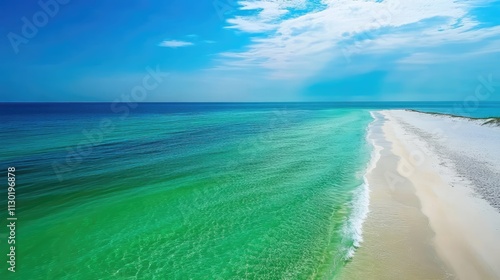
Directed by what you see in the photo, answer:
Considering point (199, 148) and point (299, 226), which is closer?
point (299, 226)

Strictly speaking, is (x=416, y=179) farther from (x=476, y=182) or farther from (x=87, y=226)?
(x=87, y=226)

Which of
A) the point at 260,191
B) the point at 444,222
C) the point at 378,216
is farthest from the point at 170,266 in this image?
the point at 444,222

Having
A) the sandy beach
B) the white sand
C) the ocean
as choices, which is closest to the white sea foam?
the ocean

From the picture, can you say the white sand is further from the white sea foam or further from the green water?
the green water

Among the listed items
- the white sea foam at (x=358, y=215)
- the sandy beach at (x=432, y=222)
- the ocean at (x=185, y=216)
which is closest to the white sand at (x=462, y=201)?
the sandy beach at (x=432, y=222)

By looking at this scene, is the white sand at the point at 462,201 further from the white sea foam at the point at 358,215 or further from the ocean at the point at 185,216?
the ocean at the point at 185,216

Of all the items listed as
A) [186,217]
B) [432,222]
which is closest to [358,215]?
[432,222]
